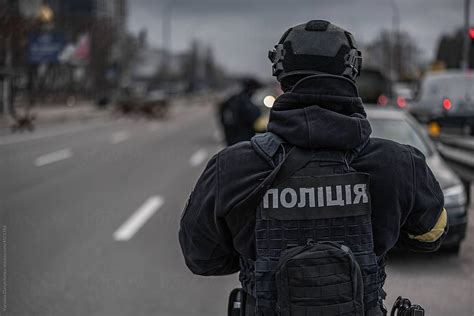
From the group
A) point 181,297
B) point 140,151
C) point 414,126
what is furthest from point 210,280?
point 140,151

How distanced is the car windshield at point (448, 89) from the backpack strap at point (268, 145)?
59.5 feet

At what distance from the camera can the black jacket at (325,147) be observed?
2.24 m

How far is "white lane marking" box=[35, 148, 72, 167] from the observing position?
16219 millimetres

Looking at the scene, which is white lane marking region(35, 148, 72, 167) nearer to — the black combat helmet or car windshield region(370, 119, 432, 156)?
car windshield region(370, 119, 432, 156)

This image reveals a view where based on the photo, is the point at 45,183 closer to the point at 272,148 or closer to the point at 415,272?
the point at 415,272

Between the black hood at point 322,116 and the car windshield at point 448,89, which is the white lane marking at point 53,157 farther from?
the black hood at point 322,116

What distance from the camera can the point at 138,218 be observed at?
9414 mm

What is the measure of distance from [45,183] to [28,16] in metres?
17.1

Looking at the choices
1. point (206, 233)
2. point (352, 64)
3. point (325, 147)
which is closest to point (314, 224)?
point (325, 147)

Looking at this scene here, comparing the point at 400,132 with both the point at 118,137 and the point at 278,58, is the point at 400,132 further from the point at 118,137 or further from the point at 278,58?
the point at 118,137

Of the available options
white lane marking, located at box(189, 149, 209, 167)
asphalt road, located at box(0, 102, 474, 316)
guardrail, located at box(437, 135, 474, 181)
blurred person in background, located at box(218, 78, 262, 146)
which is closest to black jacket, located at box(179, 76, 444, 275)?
asphalt road, located at box(0, 102, 474, 316)

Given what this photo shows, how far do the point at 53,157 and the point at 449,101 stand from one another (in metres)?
10.3

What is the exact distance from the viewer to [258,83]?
9609 millimetres

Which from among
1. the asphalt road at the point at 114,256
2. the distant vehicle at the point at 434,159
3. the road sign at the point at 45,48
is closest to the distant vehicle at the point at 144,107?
the road sign at the point at 45,48
